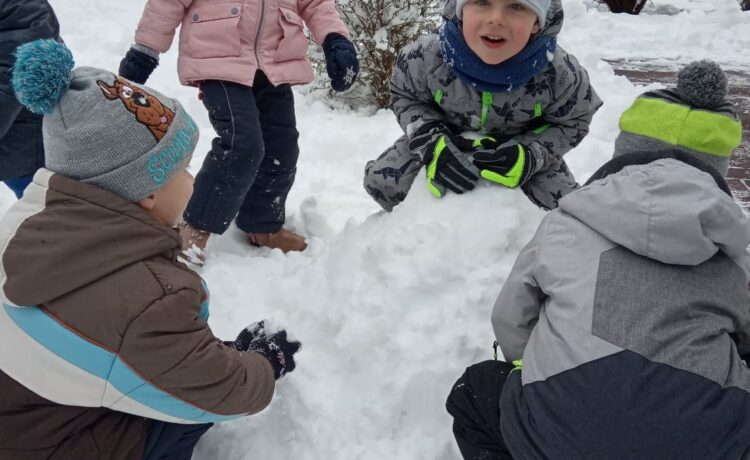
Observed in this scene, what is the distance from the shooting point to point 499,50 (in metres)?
2.08

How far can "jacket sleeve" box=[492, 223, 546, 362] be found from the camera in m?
1.56

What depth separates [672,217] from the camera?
125 centimetres

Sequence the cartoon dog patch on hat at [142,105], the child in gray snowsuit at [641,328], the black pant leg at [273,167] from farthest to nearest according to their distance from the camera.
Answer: the black pant leg at [273,167] < the cartoon dog patch on hat at [142,105] < the child in gray snowsuit at [641,328]

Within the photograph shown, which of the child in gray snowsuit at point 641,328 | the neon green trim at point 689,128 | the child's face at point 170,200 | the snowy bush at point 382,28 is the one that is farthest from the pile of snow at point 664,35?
the child's face at point 170,200

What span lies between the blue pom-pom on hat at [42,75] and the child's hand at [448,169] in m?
1.27

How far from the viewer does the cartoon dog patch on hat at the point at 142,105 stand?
136 centimetres

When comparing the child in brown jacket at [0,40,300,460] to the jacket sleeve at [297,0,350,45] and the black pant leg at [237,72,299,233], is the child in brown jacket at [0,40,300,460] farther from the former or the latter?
the jacket sleeve at [297,0,350,45]

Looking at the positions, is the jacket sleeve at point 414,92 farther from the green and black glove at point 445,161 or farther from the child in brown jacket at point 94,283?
the child in brown jacket at point 94,283

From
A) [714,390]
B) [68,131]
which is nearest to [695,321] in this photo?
[714,390]

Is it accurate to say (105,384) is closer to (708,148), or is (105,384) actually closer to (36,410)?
(36,410)

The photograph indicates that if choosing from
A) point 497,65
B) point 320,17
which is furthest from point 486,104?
point 320,17

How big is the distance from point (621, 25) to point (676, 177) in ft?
32.1

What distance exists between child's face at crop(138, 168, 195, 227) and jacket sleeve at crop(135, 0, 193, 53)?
1.27 m

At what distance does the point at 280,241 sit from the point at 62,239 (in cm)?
179
